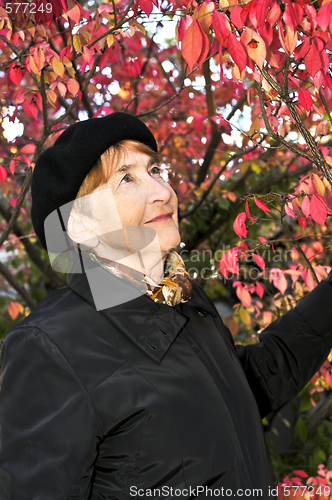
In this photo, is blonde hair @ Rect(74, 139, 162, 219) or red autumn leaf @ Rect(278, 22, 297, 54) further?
blonde hair @ Rect(74, 139, 162, 219)

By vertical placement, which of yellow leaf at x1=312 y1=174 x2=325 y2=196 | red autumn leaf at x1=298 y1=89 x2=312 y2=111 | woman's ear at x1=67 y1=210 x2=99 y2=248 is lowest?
yellow leaf at x1=312 y1=174 x2=325 y2=196

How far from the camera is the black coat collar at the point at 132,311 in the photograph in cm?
124

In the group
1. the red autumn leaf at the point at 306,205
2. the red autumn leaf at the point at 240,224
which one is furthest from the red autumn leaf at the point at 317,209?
the red autumn leaf at the point at 240,224

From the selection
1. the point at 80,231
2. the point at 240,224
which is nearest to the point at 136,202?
the point at 80,231

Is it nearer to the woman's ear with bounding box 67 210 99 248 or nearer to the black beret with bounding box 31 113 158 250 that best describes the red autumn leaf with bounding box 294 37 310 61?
the black beret with bounding box 31 113 158 250

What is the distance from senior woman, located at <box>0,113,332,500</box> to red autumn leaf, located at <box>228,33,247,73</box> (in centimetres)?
42

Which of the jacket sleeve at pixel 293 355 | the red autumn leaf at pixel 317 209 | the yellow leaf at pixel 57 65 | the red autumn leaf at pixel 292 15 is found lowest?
the jacket sleeve at pixel 293 355

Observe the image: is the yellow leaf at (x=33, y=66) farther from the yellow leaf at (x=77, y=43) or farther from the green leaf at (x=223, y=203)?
the green leaf at (x=223, y=203)

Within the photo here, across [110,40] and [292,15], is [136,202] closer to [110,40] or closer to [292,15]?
[292,15]

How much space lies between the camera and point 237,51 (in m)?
1.17

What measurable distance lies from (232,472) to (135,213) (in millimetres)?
809

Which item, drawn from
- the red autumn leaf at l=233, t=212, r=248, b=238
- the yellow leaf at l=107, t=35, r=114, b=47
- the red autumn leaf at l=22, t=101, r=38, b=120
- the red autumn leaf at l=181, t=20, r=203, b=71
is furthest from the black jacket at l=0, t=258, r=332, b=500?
the red autumn leaf at l=22, t=101, r=38, b=120

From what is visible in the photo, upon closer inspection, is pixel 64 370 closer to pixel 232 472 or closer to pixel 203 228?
pixel 232 472

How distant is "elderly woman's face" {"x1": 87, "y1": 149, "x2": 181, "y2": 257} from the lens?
1.38 meters
